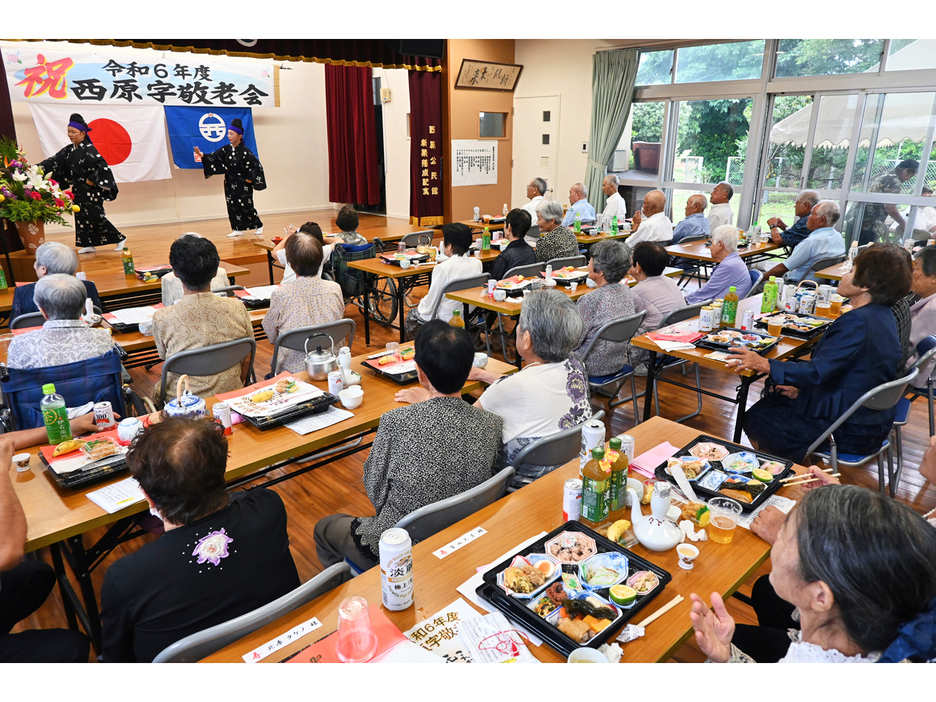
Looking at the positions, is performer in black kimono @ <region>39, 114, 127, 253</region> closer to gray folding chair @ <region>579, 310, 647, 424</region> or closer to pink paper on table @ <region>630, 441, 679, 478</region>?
gray folding chair @ <region>579, 310, 647, 424</region>

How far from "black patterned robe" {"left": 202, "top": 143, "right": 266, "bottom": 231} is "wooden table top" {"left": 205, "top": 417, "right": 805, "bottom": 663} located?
8302 mm

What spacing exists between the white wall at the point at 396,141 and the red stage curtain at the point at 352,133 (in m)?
0.30

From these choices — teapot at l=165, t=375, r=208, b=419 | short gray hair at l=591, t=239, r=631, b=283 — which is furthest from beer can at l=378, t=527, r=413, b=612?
short gray hair at l=591, t=239, r=631, b=283

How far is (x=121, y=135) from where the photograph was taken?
8961 millimetres

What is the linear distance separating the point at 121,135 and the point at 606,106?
741cm

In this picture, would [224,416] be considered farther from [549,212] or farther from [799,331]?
[549,212]

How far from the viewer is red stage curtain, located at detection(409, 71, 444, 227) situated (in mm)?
9000

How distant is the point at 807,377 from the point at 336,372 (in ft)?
6.78

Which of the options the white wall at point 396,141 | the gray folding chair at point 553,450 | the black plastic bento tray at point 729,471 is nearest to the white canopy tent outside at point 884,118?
the white wall at point 396,141

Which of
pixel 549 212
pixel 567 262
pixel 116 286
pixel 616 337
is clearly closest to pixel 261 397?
Result: pixel 616 337

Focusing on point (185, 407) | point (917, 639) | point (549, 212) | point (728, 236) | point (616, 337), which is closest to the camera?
point (917, 639)

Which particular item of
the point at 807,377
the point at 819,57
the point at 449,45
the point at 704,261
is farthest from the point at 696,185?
the point at 807,377

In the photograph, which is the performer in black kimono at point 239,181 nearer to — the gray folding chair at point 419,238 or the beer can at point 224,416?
the gray folding chair at point 419,238

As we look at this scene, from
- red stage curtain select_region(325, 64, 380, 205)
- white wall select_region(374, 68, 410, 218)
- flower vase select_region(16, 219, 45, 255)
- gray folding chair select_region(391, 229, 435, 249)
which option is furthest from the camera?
red stage curtain select_region(325, 64, 380, 205)
